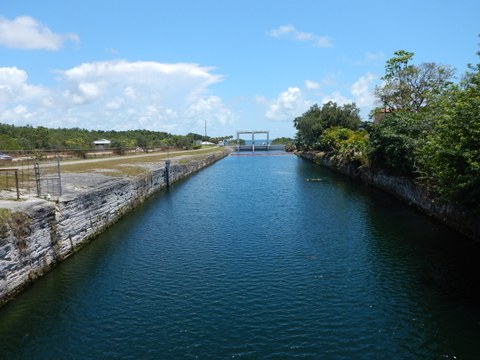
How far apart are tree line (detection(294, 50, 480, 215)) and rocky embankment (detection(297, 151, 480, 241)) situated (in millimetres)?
761

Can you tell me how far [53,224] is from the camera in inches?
695

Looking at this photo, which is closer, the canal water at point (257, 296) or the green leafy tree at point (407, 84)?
the canal water at point (257, 296)

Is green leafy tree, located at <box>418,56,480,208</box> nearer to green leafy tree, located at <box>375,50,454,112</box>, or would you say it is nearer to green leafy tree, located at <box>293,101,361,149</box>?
green leafy tree, located at <box>375,50,454,112</box>

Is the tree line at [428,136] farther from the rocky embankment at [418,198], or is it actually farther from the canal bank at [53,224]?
the canal bank at [53,224]

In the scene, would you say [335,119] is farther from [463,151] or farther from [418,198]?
[463,151]

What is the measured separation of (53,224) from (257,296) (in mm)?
9932

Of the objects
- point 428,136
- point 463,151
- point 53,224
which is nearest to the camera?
point 463,151

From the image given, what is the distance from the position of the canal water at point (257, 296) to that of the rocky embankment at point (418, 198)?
3.09 ft

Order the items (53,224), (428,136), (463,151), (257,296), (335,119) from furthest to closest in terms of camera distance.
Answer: (335,119), (428,136), (53,224), (463,151), (257,296)

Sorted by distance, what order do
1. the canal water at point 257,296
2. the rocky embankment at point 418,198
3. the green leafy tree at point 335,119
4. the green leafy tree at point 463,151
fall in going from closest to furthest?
the canal water at point 257,296 → the green leafy tree at point 463,151 → the rocky embankment at point 418,198 → the green leafy tree at point 335,119

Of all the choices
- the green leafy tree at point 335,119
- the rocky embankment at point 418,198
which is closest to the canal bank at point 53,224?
the rocky embankment at point 418,198

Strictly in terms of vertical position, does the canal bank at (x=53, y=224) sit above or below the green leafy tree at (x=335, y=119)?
below

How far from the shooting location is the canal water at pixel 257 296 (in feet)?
36.9

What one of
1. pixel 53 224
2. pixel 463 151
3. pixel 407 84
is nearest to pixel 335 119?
pixel 407 84
